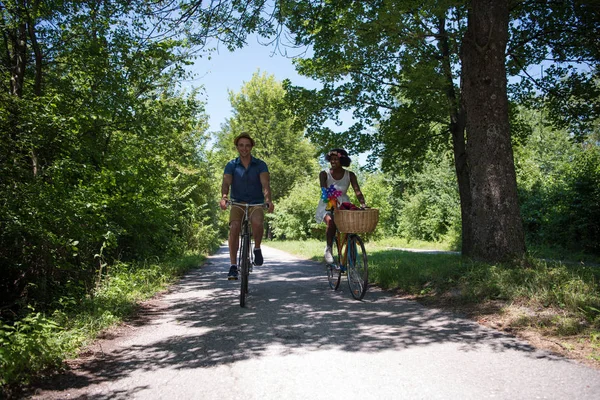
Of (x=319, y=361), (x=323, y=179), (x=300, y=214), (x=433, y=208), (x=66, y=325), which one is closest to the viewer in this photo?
(x=319, y=361)

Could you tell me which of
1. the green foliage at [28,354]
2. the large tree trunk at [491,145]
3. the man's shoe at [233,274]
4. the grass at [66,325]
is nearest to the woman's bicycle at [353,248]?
the man's shoe at [233,274]

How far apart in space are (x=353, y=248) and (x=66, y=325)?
395cm

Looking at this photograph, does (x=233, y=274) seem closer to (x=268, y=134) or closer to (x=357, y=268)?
(x=357, y=268)

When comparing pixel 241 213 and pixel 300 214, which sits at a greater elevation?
pixel 300 214

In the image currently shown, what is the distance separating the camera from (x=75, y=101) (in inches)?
349

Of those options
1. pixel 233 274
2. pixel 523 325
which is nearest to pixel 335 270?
pixel 233 274

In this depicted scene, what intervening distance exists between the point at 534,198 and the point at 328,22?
14424 millimetres

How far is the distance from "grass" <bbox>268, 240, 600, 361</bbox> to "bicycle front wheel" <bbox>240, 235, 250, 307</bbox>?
8.54ft

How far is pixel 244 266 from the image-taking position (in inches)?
233

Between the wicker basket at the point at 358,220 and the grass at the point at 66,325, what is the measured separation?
3246mm

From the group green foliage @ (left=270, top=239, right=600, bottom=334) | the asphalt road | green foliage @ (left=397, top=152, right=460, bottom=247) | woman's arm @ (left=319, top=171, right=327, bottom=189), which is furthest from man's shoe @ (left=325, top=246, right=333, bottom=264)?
green foliage @ (left=397, top=152, right=460, bottom=247)

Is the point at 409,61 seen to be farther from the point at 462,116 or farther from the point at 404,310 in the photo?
the point at 404,310

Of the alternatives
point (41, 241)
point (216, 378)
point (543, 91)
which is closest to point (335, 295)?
point (216, 378)

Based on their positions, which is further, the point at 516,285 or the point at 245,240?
the point at 245,240
